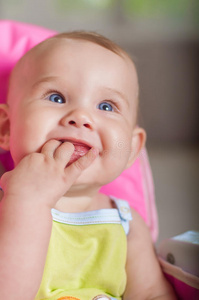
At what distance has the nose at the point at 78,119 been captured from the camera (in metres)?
0.55

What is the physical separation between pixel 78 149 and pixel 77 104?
7 cm

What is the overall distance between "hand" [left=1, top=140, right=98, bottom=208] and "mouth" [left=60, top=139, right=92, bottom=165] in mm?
12

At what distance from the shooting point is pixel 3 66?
0.81 meters

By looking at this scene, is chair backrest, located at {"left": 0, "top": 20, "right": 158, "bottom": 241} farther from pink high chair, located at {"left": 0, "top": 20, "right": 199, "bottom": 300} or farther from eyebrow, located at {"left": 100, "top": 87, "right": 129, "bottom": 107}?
eyebrow, located at {"left": 100, "top": 87, "right": 129, "bottom": 107}

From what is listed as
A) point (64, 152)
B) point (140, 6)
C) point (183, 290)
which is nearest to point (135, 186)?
point (183, 290)

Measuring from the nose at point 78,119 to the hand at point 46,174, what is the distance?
1.2 inches

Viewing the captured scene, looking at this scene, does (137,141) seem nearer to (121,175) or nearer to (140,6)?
(121,175)

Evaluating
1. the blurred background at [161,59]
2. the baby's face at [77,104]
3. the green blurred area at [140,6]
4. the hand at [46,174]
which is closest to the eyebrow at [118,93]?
the baby's face at [77,104]

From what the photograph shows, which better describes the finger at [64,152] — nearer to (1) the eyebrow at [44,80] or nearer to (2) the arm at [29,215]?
(2) the arm at [29,215]

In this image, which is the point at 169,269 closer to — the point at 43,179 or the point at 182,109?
the point at 43,179

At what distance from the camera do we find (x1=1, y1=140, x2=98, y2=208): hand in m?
0.48

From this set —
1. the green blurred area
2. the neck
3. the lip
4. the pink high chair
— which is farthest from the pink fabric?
the green blurred area

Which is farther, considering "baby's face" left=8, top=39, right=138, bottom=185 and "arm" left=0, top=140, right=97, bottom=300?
"baby's face" left=8, top=39, right=138, bottom=185

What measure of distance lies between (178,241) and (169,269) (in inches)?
1.8
